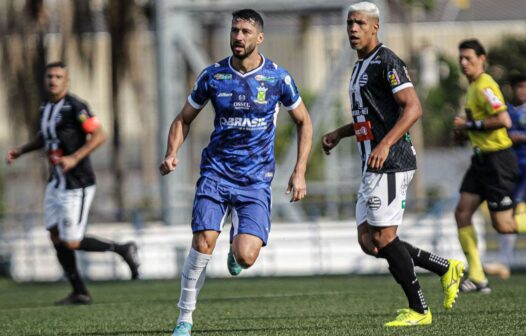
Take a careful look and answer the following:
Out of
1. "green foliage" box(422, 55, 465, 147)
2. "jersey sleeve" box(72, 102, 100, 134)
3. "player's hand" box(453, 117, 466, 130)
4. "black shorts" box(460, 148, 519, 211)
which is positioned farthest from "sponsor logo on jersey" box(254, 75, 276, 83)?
"green foliage" box(422, 55, 465, 147)

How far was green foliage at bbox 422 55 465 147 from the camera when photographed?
4022cm

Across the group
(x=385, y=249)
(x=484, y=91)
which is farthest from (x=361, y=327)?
(x=484, y=91)

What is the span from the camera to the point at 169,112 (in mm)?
22281

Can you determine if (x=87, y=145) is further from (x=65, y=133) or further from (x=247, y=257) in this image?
(x=247, y=257)

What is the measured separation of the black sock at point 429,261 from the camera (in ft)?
31.9

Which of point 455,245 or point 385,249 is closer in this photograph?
point 385,249

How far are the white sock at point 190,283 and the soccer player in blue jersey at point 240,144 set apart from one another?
2 centimetres

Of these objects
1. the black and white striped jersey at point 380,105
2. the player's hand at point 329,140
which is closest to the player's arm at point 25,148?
the player's hand at point 329,140

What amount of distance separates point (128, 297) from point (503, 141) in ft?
16.1

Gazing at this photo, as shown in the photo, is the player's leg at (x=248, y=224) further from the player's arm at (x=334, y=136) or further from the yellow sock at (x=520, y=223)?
the yellow sock at (x=520, y=223)

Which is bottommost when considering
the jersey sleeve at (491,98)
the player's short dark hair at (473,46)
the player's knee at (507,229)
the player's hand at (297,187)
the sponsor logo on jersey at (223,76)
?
the player's knee at (507,229)

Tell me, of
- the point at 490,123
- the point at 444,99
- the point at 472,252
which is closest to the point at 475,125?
the point at 490,123

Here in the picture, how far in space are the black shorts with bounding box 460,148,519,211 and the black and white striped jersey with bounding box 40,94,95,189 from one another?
393 centimetres

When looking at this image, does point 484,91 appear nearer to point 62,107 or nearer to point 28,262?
point 62,107
